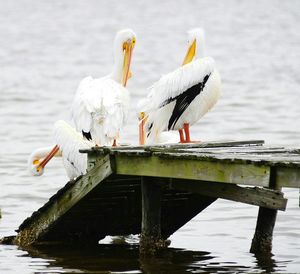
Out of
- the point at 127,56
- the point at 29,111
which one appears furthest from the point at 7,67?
the point at 127,56

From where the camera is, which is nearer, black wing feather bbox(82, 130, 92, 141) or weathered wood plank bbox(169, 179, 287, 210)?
weathered wood plank bbox(169, 179, 287, 210)

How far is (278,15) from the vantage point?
38.5 metres

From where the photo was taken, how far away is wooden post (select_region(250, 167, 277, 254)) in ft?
24.1

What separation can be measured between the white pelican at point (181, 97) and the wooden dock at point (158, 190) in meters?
0.70

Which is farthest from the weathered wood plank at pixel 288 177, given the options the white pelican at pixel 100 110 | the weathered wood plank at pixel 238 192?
the white pelican at pixel 100 110

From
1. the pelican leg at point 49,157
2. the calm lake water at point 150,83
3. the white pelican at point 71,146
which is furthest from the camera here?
the pelican leg at point 49,157

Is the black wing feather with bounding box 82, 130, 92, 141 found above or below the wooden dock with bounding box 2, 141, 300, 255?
above

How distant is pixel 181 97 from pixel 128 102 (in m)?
0.45

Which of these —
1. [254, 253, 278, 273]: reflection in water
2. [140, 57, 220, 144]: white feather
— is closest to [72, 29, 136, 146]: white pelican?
[140, 57, 220, 144]: white feather

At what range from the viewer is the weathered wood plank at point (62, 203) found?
708cm

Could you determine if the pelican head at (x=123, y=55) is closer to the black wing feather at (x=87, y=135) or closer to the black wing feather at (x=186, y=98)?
the black wing feather at (x=186, y=98)

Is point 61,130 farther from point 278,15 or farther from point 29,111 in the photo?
point 278,15

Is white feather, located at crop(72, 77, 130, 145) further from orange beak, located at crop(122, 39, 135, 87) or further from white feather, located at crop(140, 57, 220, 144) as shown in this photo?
orange beak, located at crop(122, 39, 135, 87)

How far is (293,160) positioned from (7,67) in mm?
18052
